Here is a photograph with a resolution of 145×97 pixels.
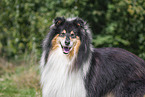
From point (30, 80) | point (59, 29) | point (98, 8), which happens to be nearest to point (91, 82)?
point (59, 29)

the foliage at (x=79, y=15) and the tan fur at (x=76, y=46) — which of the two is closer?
the tan fur at (x=76, y=46)

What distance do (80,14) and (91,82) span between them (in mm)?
3885

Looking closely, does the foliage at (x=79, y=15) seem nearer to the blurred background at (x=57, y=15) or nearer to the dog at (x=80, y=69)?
the blurred background at (x=57, y=15)

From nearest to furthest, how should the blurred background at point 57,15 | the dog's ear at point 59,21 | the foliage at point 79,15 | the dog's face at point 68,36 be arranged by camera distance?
the dog's face at point 68,36 < the dog's ear at point 59,21 < the blurred background at point 57,15 < the foliage at point 79,15

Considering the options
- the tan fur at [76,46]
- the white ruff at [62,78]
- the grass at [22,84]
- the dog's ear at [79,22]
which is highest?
the dog's ear at [79,22]

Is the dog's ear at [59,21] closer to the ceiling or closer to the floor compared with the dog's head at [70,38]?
closer to the ceiling

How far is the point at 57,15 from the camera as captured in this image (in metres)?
6.64

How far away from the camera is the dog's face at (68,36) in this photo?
3.77m

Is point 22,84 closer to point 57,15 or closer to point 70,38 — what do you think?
point 57,15

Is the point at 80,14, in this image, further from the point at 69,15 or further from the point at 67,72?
the point at 67,72

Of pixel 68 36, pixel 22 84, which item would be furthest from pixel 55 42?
pixel 22 84

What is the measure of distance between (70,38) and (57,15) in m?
3.02

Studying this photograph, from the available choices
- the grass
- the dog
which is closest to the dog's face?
the dog

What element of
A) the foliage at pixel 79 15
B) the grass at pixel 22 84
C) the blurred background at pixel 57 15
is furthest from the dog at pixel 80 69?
the foliage at pixel 79 15
